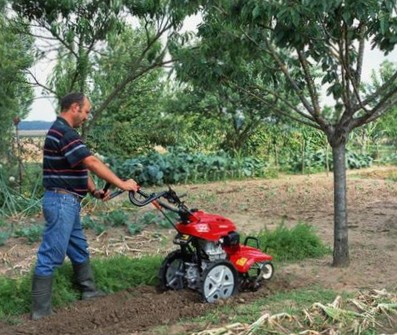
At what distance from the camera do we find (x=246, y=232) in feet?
27.7

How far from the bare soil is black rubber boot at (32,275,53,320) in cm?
9

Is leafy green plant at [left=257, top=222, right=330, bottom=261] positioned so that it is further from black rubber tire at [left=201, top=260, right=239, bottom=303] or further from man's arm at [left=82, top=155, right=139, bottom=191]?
man's arm at [left=82, top=155, right=139, bottom=191]

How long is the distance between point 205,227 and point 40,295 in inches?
56.5

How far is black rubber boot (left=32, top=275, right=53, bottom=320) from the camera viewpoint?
486 cm

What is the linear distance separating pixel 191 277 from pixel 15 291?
148 centimetres

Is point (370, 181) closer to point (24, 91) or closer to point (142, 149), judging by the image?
point (142, 149)

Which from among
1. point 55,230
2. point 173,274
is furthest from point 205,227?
point 55,230

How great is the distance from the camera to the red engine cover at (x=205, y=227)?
513 centimetres

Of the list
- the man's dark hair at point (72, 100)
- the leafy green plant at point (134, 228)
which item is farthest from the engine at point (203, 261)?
the leafy green plant at point (134, 228)

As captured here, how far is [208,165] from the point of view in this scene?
55.0 feet

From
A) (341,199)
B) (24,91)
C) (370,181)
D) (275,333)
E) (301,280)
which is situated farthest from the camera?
(370,181)

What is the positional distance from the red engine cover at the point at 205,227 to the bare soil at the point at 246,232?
0.55 m

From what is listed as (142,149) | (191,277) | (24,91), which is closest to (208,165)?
(142,149)

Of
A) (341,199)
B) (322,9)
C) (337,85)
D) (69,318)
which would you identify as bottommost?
(69,318)
